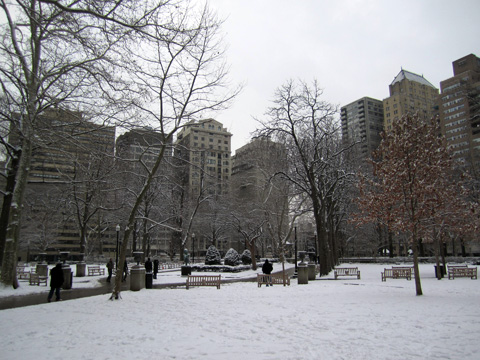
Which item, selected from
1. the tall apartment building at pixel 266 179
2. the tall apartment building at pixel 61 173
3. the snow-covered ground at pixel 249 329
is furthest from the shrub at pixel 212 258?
the snow-covered ground at pixel 249 329

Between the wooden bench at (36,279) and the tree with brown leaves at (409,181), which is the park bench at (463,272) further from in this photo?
the wooden bench at (36,279)

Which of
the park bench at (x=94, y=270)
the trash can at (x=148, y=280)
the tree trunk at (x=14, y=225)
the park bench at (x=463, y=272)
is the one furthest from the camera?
the park bench at (x=94, y=270)

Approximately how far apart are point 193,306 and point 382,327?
21.3 feet

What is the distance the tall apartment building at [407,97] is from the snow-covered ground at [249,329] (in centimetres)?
11959

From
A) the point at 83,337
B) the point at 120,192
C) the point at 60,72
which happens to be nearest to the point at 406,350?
the point at 83,337

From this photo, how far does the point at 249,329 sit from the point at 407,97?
132131 mm

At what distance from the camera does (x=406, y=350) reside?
670 cm

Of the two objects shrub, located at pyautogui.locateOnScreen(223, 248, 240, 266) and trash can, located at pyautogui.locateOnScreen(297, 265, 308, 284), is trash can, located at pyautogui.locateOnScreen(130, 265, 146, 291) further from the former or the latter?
shrub, located at pyautogui.locateOnScreen(223, 248, 240, 266)

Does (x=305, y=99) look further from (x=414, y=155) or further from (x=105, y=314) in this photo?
(x=105, y=314)

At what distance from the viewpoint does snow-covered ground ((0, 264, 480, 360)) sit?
665 centimetres

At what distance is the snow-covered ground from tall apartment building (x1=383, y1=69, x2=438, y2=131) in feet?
392

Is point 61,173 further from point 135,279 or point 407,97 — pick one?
point 407,97

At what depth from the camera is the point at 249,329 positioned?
851 centimetres

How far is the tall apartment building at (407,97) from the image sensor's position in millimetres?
120812
